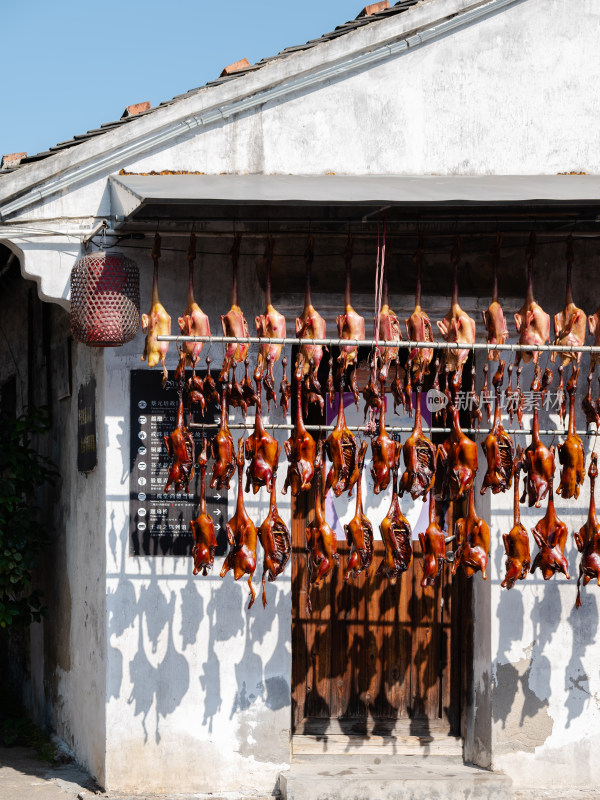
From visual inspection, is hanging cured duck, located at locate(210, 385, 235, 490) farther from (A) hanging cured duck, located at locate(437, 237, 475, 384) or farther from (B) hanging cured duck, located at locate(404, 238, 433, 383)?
(A) hanging cured duck, located at locate(437, 237, 475, 384)

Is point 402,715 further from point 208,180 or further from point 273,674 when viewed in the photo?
point 208,180

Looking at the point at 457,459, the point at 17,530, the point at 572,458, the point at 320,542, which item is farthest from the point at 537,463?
the point at 17,530

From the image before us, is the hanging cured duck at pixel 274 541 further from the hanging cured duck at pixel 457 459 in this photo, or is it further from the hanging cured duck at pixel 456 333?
the hanging cured duck at pixel 456 333

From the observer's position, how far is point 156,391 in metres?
7.41

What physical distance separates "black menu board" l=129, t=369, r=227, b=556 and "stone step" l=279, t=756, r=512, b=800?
163 cm

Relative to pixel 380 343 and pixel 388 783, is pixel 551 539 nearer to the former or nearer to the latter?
pixel 380 343

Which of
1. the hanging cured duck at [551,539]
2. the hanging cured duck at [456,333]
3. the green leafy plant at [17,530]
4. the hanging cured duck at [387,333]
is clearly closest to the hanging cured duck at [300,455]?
the hanging cured duck at [387,333]

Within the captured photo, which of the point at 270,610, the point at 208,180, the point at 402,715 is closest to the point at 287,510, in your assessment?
the point at 270,610

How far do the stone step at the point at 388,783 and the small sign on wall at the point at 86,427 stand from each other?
8.47ft

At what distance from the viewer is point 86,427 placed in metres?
7.85

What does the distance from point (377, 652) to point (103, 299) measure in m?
3.30

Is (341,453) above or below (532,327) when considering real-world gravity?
below

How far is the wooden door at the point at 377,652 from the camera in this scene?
7863mm

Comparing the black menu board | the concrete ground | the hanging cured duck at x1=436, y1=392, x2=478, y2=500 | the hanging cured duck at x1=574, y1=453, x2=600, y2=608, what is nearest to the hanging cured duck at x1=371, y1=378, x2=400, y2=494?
the hanging cured duck at x1=436, y1=392, x2=478, y2=500
